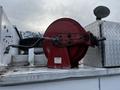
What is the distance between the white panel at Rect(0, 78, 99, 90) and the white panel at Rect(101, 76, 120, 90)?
57mm

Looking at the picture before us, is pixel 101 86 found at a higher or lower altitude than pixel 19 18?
lower

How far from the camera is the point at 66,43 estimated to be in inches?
54.2

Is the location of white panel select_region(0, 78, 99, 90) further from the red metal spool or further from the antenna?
the antenna

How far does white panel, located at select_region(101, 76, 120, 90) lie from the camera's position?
1.27 m

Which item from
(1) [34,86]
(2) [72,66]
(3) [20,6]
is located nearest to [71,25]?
(2) [72,66]

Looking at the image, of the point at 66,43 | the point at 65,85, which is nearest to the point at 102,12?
the point at 66,43

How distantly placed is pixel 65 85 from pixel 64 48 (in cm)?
31

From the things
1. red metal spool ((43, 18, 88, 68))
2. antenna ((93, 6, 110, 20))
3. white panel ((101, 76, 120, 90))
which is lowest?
white panel ((101, 76, 120, 90))

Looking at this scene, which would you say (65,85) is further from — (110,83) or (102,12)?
(102,12)

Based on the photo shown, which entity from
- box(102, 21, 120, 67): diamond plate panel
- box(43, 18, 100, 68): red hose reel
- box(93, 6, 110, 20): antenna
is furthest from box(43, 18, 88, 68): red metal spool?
box(93, 6, 110, 20): antenna

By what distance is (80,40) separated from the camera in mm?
1385

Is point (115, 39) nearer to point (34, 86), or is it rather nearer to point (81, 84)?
point (81, 84)

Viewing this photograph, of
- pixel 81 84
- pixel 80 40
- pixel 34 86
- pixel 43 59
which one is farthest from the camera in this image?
pixel 43 59

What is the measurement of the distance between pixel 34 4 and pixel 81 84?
1409 millimetres
